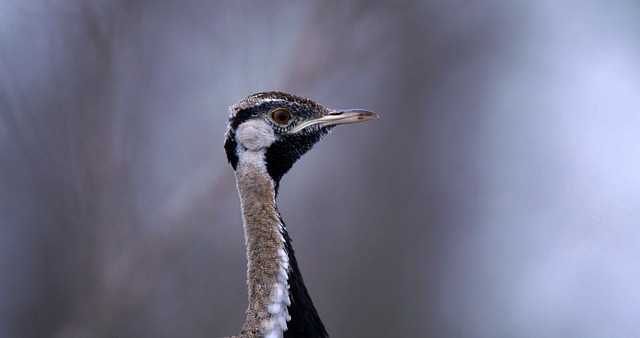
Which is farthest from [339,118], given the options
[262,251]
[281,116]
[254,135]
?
[262,251]

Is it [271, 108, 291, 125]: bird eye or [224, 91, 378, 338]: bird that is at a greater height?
[271, 108, 291, 125]: bird eye

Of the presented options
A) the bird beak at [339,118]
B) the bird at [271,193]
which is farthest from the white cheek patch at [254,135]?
the bird beak at [339,118]

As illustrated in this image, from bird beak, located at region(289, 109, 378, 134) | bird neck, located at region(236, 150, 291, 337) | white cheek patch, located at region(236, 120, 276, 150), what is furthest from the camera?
bird beak, located at region(289, 109, 378, 134)

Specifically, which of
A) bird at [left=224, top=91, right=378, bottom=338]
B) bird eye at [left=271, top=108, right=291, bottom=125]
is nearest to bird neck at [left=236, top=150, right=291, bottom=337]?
bird at [left=224, top=91, right=378, bottom=338]

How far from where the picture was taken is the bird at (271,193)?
2957 mm

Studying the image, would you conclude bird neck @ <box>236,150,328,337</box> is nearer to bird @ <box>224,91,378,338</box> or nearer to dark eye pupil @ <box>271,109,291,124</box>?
bird @ <box>224,91,378,338</box>

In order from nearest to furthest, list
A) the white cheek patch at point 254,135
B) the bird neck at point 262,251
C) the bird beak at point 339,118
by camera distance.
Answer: the bird neck at point 262,251, the white cheek patch at point 254,135, the bird beak at point 339,118

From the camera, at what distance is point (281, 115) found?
3.29 metres

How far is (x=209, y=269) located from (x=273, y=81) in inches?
70.7

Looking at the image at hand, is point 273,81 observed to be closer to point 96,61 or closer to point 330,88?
point 330,88

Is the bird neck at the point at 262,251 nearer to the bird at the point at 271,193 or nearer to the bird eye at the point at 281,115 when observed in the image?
the bird at the point at 271,193

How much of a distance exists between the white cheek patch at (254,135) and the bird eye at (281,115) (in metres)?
0.05

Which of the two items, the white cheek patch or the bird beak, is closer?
the white cheek patch

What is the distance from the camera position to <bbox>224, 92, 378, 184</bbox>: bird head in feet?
10.6
